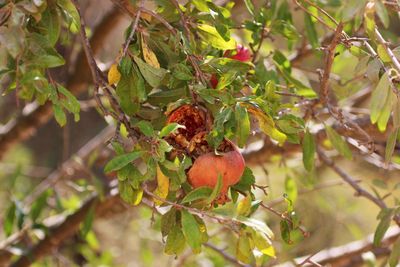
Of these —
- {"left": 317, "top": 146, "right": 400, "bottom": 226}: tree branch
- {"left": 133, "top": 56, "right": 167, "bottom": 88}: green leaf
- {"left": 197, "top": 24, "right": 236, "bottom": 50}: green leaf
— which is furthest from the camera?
{"left": 317, "top": 146, "right": 400, "bottom": 226}: tree branch

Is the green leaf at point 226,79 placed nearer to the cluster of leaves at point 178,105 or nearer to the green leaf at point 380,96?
the cluster of leaves at point 178,105

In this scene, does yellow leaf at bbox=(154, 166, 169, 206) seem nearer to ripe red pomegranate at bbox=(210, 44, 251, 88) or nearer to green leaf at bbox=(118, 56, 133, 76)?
green leaf at bbox=(118, 56, 133, 76)

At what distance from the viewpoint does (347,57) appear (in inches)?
74.5

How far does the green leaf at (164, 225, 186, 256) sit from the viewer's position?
100cm

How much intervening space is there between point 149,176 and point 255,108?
A: 0.16 meters

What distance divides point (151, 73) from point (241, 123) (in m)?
0.14

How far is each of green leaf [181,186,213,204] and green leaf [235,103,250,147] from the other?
0.07m

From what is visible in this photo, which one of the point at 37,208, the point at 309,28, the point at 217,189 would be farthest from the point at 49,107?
the point at 217,189

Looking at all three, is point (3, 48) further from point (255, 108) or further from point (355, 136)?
point (355, 136)

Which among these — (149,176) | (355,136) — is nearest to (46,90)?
(149,176)

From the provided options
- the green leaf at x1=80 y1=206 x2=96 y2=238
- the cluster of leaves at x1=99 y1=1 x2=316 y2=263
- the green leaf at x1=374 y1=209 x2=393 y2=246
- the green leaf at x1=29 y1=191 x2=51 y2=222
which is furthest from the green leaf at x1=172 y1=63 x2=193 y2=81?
the green leaf at x1=29 y1=191 x2=51 y2=222

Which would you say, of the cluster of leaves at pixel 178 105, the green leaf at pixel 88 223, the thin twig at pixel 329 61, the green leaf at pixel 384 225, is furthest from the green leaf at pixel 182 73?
the green leaf at pixel 88 223

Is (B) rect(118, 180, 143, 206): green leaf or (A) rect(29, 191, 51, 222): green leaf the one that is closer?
(B) rect(118, 180, 143, 206): green leaf

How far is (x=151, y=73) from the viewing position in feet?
3.32
